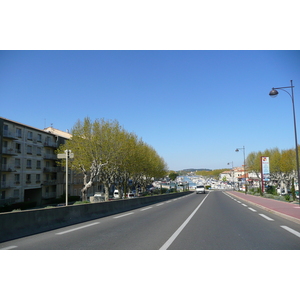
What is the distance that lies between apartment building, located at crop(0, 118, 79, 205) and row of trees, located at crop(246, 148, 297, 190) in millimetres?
48258

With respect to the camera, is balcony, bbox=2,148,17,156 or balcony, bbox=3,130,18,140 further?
balcony, bbox=2,148,17,156

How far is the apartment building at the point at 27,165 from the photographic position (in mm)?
42000

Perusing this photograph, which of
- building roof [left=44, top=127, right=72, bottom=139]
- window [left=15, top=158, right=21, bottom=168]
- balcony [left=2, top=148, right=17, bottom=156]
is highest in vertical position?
building roof [left=44, top=127, right=72, bottom=139]

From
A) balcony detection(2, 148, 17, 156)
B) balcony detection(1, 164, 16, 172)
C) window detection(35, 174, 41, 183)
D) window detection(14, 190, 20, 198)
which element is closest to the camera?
balcony detection(1, 164, 16, 172)

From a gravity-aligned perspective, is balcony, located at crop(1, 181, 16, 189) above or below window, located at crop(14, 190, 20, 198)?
above

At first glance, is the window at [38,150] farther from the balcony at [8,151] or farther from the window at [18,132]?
the balcony at [8,151]

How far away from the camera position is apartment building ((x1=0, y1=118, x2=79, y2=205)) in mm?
42000

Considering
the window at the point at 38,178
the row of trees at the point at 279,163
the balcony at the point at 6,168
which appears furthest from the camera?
the row of trees at the point at 279,163


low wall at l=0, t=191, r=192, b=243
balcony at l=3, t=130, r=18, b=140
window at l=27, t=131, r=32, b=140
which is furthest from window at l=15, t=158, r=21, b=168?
low wall at l=0, t=191, r=192, b=243

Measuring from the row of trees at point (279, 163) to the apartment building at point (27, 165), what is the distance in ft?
158

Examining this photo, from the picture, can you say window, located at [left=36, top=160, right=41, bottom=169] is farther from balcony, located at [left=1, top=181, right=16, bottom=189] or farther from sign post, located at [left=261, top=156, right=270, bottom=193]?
sign post, located at [left=261, top=156, right=270, bottom=193]

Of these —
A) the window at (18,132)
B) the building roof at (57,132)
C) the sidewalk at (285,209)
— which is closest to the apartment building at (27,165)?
the window at (18,132)
